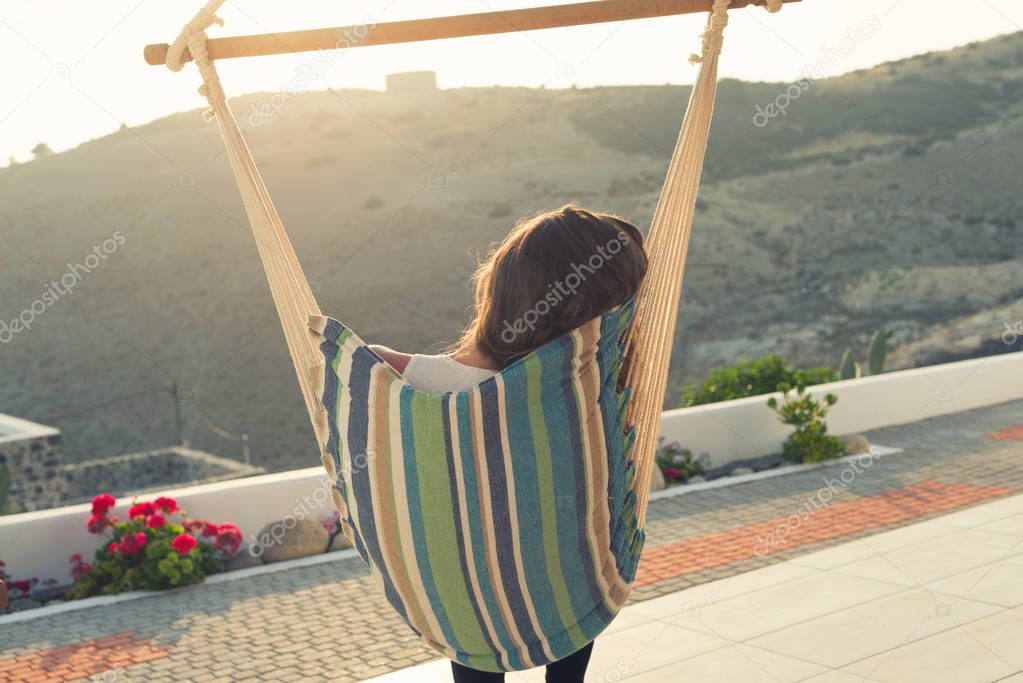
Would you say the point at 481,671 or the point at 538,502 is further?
the point at 481,671

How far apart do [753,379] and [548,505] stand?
5.41 meters

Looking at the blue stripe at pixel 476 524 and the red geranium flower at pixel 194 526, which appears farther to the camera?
the red geranium flower at pixel 194 526

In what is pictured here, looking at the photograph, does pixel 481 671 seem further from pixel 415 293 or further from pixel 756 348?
pixel 415 293

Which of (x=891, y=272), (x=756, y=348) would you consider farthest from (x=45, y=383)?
(x=891, y=272)

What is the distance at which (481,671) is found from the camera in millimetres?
1516

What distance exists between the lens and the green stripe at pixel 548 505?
134 centimetres

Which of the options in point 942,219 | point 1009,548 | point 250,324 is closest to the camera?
point 1009,548

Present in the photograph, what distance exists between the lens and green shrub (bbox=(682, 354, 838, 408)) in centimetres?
650

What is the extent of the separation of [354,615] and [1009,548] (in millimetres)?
2316

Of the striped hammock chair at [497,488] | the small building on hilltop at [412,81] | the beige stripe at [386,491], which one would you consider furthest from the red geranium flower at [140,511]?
the small building on hilltop at [412,81]

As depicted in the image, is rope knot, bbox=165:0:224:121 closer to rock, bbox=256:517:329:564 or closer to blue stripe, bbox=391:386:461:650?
blue stripe, bbox=391:386:461:650

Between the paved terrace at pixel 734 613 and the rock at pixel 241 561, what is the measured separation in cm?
22

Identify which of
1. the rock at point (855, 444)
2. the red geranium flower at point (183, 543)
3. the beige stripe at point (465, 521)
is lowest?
the rock at point (855, 444)

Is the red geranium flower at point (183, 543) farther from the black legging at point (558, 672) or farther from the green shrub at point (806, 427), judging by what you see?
the green shrub at point (806, 427)
